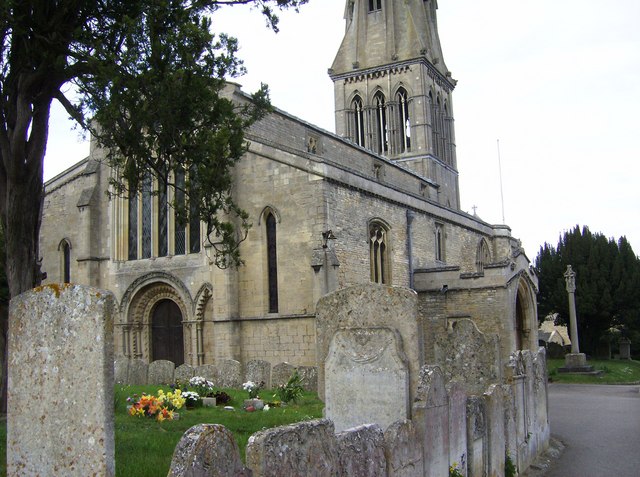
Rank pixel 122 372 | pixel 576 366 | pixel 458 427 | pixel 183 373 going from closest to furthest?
pixel 458 427 < pixel 183 373 < pixel 122 372 < pixel 576 366

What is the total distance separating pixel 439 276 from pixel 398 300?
703 inches

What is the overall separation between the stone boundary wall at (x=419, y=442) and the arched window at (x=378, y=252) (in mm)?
11655

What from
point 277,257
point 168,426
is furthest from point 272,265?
point 168,426

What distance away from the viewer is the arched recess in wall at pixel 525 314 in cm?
2712

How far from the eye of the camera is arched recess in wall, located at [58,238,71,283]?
26.3 meters

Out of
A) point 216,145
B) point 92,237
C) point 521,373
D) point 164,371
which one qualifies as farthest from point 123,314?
point 521,373

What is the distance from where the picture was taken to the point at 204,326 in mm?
22703

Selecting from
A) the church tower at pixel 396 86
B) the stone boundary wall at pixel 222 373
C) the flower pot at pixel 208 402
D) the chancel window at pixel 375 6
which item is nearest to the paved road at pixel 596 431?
the stone boundary wall at pixel 222 373

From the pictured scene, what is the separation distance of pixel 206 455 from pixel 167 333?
20431 millimetres

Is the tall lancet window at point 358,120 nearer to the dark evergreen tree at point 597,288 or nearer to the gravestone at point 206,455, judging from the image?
the dark evergreen tree at point 597,288

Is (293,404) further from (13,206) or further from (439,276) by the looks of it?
(439,276)

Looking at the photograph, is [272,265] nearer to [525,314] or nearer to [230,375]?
[230,375]

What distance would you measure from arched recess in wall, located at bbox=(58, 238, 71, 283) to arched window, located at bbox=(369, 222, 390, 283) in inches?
449

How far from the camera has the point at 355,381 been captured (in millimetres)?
8211
